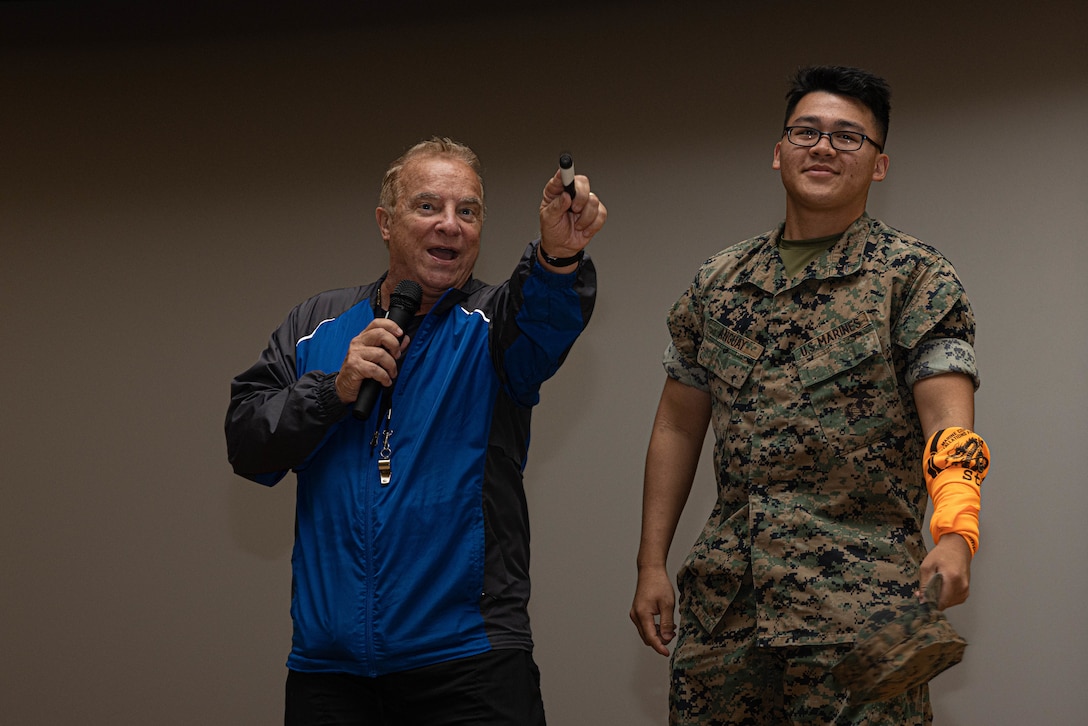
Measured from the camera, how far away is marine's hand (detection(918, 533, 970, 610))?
165cm

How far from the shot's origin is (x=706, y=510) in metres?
3.36

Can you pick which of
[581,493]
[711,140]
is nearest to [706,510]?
[581,493]

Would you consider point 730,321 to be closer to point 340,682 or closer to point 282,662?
point 340,682

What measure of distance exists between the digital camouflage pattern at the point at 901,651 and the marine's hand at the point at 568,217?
0.68 m

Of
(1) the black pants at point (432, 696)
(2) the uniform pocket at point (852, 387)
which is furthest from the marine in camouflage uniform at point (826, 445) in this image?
(1) the black pants at point (432, 696)

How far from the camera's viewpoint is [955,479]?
171cm

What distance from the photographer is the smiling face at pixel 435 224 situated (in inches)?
80.6

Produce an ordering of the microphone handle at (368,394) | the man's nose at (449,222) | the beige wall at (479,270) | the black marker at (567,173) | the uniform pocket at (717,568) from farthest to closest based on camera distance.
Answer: the beige wall at (479,270), the man's nose at (449,222), the uniform pocket at (717,568), the microphone handle at (368,394), the black marker at (567,173)

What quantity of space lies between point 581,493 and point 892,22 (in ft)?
5.08

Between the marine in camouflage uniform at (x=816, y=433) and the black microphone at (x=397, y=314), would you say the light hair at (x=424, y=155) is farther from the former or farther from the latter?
the marine in camouflage uniform at (x=816, y=433)

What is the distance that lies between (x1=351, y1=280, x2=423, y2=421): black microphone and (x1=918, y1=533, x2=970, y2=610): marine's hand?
2.73 ft

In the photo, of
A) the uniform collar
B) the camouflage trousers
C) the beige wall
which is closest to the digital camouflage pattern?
the camouflage trousers

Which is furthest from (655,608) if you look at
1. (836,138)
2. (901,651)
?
(836,138)

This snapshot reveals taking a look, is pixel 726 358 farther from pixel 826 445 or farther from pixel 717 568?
pixel 717 568
